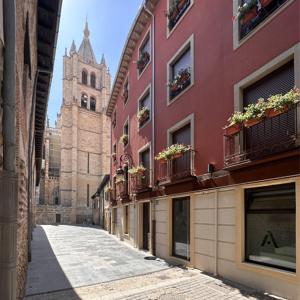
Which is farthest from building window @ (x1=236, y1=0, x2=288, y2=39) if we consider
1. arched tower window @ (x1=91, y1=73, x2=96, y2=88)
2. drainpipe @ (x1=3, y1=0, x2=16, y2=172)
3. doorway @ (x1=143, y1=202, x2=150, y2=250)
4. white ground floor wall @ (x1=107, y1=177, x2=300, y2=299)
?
arched tower window @ (x1=91, y1=73, x2=96, y2=88)

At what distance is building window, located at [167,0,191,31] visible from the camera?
460 inches

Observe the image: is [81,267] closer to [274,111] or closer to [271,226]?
[271,226]

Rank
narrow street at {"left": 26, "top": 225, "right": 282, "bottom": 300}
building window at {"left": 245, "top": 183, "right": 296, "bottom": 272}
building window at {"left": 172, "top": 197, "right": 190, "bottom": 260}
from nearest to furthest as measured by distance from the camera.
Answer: building window at {"left": 245, "top": 183, "right": 296, "bottom": 272}, narrow street at {"left": 26, "top": 225, "right": 282, "bottom": 300}, building window at {"left": 172, "top": 197, "right": 190, "bottom": 260}

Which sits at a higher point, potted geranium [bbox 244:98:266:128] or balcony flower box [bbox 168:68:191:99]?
balcony flower box [bbox 168:68:191:99]

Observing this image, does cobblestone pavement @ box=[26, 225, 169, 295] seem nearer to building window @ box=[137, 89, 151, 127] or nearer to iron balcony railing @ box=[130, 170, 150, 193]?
iron balcony railing @ box=[130, 170, 150, 193]

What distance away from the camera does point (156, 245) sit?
13.0 meters

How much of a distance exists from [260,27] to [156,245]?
8.93 meters

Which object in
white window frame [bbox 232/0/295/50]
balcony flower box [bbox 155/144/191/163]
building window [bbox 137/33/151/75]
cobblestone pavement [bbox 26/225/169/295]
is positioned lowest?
cobblestone pavement [bbox 26/225/169/295]

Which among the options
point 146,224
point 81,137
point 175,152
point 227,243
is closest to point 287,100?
point 227,243

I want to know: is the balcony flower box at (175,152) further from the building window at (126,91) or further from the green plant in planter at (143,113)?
the building window at (126,91)

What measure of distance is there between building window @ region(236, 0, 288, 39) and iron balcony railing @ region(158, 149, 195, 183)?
3953 millimetres

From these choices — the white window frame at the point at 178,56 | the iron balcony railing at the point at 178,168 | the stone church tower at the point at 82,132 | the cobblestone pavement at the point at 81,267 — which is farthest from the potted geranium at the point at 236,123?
the stone church tower at the point at 82,132

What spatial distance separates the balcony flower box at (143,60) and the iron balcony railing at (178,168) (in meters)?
5.64

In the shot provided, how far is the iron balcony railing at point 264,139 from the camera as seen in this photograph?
21.1 feet
